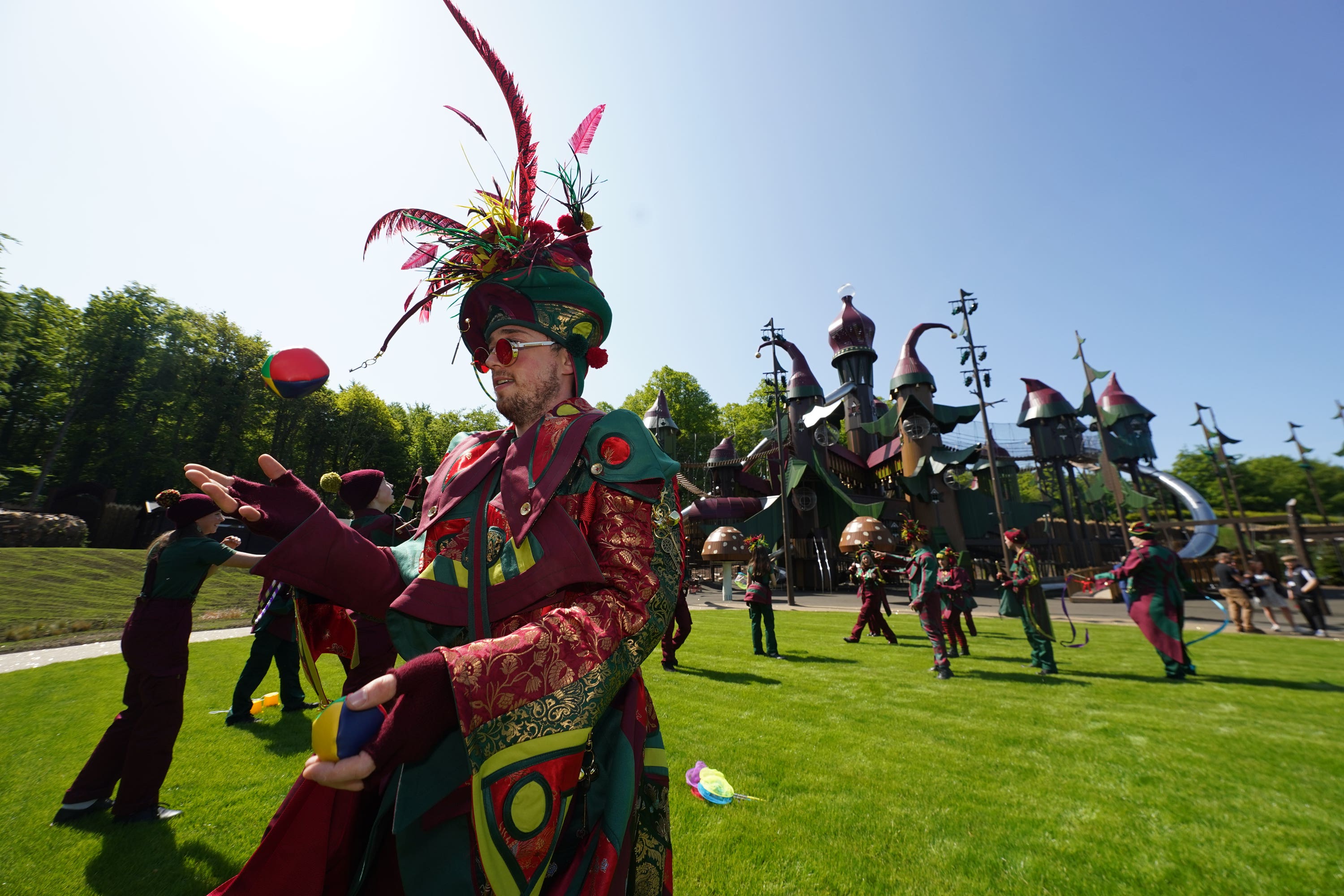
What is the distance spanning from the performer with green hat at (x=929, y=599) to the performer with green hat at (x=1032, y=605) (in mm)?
1351

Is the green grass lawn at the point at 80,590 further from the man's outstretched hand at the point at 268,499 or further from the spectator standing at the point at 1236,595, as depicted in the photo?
the spectator standing at the point at 1236,595

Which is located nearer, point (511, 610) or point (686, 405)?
point (511, 610)

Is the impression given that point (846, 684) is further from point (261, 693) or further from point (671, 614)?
point (261, 693)

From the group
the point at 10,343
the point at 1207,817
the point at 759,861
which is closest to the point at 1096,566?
the point at 1207,817

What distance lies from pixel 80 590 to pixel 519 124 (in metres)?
22.4

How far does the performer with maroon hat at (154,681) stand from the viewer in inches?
155

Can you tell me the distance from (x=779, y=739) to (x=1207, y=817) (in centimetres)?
317

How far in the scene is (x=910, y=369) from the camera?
28.9 metres

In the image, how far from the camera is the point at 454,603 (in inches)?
58.9

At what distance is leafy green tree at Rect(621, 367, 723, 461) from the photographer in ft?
164

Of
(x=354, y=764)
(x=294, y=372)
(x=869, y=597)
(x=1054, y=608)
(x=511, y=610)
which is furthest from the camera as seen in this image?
(x=1054, y=608)

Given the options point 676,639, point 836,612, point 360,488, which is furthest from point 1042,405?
point 360,488

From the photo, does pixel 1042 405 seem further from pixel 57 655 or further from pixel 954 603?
pixel 57 655

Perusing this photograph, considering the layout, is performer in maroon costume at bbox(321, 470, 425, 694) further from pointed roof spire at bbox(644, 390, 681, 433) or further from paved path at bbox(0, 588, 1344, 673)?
pointed roof spire at bbox(644, 390, 681, 433)
